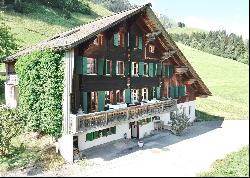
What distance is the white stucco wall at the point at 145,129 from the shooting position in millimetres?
31297

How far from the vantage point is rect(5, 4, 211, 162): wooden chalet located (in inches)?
949

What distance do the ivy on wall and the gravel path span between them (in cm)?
385

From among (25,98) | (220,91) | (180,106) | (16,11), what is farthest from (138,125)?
(16,11)

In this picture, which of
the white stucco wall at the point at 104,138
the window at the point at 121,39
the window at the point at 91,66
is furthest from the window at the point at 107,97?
the window at the point at 121,39

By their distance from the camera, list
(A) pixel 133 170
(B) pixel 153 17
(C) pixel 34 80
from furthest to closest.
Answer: (B) pixel 153 17 < (C) pixel 34 80 < (A) pixel 133 170

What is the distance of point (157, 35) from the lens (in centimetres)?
3077

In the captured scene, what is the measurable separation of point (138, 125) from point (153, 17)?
9858 millimetres

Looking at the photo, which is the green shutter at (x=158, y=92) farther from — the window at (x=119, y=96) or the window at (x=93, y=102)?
the window at (x=93, y=102)

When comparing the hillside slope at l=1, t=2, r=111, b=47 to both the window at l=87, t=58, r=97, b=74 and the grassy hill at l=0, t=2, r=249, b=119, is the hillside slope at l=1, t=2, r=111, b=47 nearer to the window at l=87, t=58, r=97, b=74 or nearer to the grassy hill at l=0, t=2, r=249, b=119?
the grassy hill at l=0, t=2, r=249, b=119

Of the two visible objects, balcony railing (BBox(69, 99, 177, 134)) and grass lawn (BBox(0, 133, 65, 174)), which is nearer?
grass lawn (BBox(0, 133, 65, 174))

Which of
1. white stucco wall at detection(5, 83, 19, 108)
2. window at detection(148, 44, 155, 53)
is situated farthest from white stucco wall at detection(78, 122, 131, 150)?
white stucco wall at detection(5, 83, 19, 108)

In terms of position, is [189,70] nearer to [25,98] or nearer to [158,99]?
[158,99]

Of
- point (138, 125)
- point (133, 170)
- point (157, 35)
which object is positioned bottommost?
point (133, 170)

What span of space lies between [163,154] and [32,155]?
398 inches
